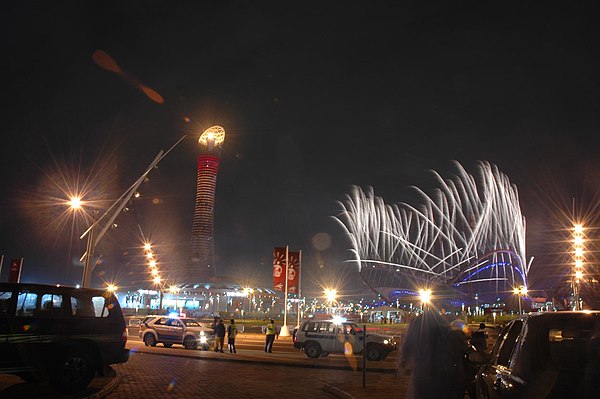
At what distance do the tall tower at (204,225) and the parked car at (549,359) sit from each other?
141m

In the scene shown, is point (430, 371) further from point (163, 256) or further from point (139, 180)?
point (163, 256)

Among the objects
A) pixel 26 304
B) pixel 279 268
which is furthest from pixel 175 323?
pixel 26 304

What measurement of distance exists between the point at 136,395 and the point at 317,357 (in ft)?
44.1

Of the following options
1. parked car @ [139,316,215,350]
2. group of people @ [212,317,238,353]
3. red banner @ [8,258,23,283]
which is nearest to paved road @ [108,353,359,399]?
group of people @ [212,317,238,353]

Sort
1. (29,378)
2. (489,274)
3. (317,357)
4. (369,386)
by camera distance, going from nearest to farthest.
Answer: (29,378)
(369,386)
(317,357)
(489,274)

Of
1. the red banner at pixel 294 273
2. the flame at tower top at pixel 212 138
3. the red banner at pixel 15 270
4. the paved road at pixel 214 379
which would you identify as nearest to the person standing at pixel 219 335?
the paved road at pixel 214 379

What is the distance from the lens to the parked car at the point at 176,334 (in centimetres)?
2864

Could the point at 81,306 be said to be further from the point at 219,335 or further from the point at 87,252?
the point at 219,335

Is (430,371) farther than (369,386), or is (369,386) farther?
(369,386)

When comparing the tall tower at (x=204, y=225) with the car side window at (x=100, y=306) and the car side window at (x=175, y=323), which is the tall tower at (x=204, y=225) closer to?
the car side window at (x=175, y=323)

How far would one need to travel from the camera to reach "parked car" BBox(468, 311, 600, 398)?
448 cm

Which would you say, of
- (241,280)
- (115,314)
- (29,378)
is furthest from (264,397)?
(241,280)

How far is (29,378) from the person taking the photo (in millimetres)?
12188

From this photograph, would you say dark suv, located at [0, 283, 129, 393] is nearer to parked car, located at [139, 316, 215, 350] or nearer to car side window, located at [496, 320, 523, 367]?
car side window, located at [496, 320, 523, 367]
